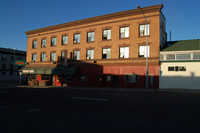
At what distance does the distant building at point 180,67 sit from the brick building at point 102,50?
1.04 m

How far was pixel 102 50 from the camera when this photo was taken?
2517 centimetres

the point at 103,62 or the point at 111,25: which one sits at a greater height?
the point at 111,25

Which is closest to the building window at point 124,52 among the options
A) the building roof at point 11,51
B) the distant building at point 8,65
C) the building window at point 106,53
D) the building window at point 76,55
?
the building window at point 106,53

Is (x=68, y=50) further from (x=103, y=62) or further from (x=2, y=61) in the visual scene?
(x=2, y=61)

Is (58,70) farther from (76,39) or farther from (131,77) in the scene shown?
(131,77)

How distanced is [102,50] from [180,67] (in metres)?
12.0

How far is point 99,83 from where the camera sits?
24.9 m

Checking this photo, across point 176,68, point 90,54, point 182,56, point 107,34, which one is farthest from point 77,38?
point 182,56

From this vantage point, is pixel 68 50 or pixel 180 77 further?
pixel 68 50

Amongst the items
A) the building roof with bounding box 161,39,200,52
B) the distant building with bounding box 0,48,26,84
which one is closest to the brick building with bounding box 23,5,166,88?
the building roof with bounding box 161,39,200,52

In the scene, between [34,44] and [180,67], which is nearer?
[180,67]

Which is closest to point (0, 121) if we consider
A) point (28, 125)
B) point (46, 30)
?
point (28, 125)

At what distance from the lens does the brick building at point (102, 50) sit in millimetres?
21547

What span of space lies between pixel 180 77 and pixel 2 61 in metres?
57.7
